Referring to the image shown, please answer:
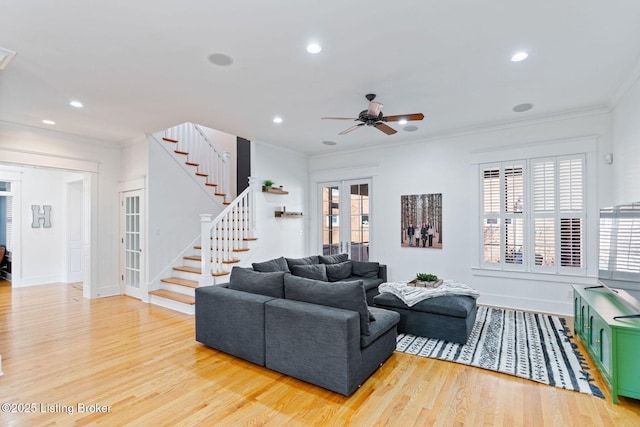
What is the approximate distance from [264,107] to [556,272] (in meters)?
4.81

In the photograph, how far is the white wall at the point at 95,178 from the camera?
17.3 ft

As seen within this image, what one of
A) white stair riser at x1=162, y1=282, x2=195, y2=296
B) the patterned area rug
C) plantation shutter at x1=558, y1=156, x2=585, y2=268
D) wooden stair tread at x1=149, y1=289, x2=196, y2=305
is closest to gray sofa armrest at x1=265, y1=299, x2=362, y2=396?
the patterned area rug

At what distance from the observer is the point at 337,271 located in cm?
514

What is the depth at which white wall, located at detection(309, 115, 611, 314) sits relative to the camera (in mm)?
4504

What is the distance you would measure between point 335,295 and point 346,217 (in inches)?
158

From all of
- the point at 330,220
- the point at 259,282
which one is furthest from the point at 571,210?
the point at 259,282

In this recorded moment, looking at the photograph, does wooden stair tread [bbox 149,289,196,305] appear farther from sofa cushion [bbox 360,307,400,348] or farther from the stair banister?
sofa cushion [bbox 360,307,400,348]

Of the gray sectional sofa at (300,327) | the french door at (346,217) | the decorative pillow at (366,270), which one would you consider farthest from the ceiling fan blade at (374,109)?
the french door at (346,217)

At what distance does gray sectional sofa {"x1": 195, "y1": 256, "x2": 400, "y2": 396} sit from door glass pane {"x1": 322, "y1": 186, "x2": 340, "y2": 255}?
3.55 m

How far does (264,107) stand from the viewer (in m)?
4.40

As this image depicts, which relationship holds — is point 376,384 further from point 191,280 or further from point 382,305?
point 191,280

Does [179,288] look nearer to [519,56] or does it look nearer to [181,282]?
[181,282]

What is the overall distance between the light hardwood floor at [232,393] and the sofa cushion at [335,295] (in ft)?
2.09

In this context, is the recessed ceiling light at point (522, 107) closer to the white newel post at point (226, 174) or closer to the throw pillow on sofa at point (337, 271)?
the throw pillow on sofa at point (337, 271)
